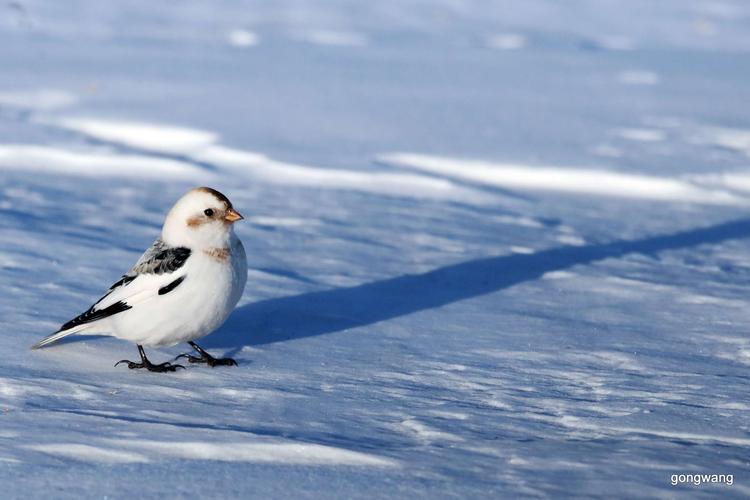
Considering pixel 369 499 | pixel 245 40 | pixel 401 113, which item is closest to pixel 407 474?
pixel 369 499

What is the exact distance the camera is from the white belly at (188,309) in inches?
158

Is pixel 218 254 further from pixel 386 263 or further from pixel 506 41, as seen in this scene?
pixel 506 41

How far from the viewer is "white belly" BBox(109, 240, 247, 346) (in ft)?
13.2

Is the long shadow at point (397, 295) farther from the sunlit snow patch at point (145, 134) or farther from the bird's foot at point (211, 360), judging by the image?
the sunlit snow patch at point (145, 134)

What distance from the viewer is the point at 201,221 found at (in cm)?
417

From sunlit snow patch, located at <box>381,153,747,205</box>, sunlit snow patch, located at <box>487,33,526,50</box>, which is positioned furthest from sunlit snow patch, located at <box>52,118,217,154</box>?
sunlit snow patch, located at <box>487,33,526,50</box>

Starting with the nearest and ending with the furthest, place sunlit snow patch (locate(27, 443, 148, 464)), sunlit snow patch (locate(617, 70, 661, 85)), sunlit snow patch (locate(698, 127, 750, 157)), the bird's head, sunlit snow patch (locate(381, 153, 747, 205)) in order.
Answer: sunlit snow patch (locate(27, 443, 148, 464)) → the bird's head → sunlit snow patch (locate(381, 153, 747, 205)) → sunlit snow patch (locate(698, 127, 750, 157)) → sunlit snow patch (locate(617, 70, 661, 85))

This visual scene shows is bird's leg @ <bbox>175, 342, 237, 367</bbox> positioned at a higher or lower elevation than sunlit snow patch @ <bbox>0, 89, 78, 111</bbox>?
lower

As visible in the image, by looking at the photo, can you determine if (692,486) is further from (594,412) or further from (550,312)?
(550,312)

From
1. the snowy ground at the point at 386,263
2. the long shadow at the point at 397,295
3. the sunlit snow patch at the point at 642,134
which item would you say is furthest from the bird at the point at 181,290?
the sunlit snow patch at the point at 642,134

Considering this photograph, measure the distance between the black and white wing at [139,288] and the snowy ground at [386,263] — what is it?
15 cm

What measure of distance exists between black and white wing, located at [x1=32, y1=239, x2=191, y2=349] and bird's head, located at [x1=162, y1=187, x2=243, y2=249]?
0.06 meters

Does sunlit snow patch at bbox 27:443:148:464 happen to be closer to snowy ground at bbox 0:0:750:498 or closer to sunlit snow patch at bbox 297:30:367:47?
snowy ground at bbox 0:0:750:498

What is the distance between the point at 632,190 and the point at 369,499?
575 centimetres
